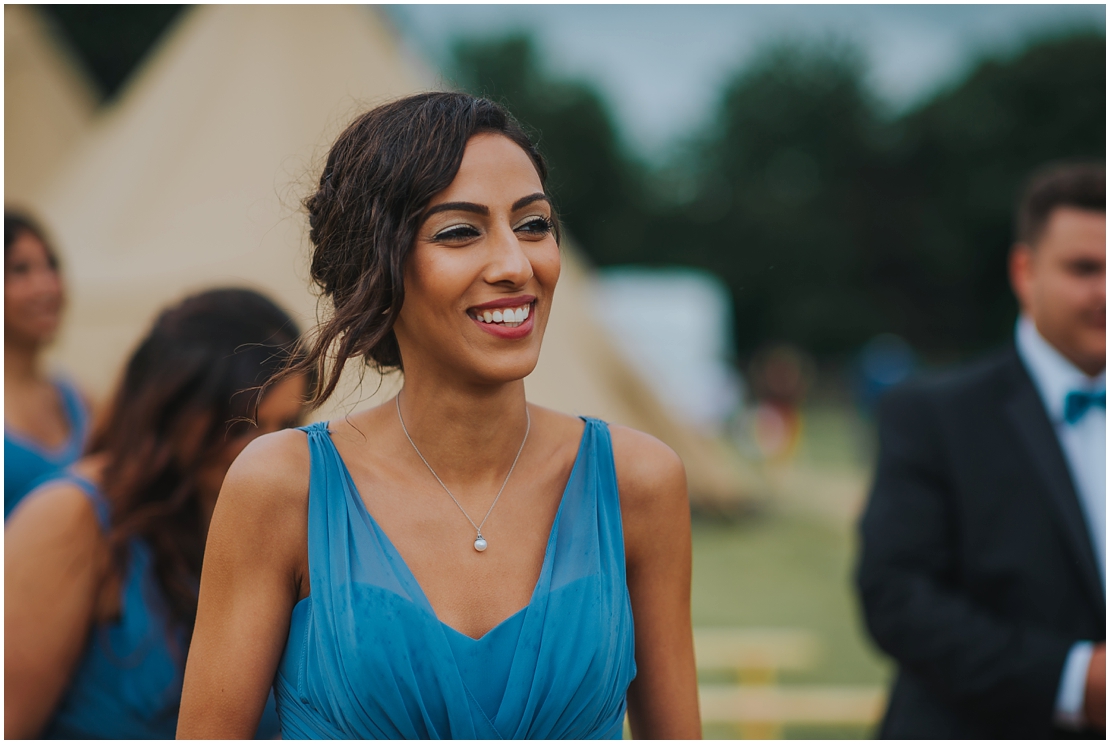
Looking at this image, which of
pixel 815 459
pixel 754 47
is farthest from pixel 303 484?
pixel 754 47

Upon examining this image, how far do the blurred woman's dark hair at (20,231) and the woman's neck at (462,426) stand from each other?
2386 millimetres

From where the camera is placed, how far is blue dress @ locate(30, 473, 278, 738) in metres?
2.34

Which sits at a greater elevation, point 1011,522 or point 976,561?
point 1011,522

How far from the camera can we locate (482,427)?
180 centimetres

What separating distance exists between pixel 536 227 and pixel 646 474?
0.54m

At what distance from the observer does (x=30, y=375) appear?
148 inches

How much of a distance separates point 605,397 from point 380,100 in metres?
8.72

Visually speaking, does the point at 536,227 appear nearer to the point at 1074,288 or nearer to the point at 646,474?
the point at 646,474

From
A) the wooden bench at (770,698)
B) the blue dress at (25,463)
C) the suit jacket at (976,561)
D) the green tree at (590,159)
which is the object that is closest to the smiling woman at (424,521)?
the suit jacket at (976,561)

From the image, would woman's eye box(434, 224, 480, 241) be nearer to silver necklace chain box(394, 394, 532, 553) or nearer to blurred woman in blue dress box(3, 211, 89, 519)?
silver necklace chain box(394, 394, 532, 553)

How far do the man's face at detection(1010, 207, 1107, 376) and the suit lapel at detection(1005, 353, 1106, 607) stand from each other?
16 centimetres

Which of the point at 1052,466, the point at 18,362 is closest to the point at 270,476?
the point at 1052,466

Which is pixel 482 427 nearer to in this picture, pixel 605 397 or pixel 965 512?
pixel 965 512

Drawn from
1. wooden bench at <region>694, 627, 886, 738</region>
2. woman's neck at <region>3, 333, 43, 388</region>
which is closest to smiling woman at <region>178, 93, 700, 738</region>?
woman's neck at <region>3, 333, 43, 388</region>
